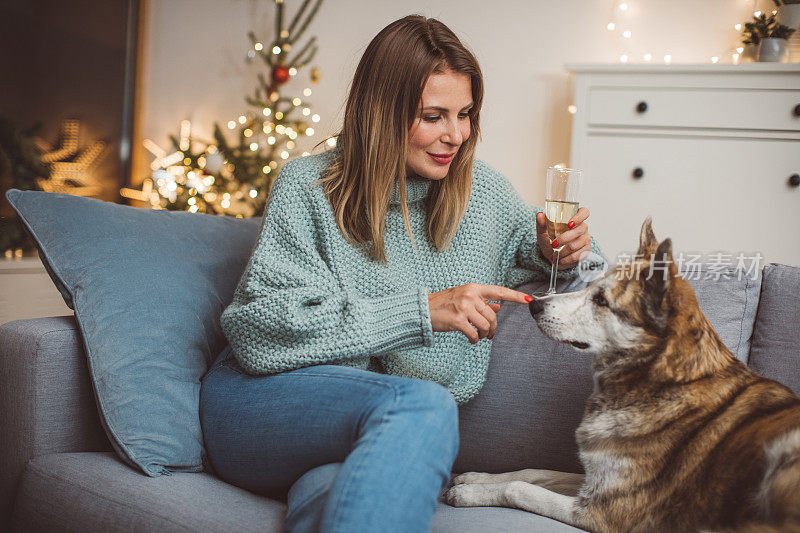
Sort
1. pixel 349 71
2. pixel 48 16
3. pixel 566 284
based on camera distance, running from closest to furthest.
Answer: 1. pixel 566 284
2. pixel 48 16
3. pixel 349 71

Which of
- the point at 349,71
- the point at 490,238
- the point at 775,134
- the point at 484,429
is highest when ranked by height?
the point at 349,71

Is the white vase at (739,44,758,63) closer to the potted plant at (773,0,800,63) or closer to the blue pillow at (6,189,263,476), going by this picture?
the potted plant at (773,0,800,63)

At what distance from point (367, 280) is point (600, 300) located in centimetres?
50

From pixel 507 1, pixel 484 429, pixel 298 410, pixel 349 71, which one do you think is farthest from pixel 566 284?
pixel 349 71

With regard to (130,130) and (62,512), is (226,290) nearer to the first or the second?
(62,512)

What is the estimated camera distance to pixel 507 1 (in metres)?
3.86

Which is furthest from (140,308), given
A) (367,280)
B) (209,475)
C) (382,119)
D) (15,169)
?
(15,169)

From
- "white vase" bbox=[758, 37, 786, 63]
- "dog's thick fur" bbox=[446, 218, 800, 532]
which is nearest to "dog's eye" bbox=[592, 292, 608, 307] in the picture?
"dog's thick fur" bbox=[446, 218, 800, 532]

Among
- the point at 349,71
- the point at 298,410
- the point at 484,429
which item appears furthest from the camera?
the point at 349,71

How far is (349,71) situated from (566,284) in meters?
3.02

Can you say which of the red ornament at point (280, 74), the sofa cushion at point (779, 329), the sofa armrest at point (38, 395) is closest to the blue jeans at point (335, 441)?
the sofa armrest at point (38, 395)

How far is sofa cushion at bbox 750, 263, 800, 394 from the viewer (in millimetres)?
1445

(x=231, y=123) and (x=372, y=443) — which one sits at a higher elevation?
(x=231, y=123)

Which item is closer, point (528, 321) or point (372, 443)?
point (372, 443)
